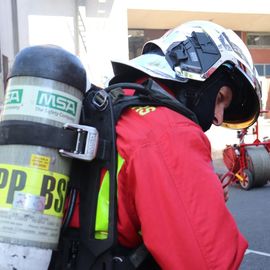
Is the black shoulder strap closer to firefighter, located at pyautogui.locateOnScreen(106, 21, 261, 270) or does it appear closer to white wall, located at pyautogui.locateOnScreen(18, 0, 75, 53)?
firefighter, located at pyautogui.locateOnScreen(106, 21, 261, 270)

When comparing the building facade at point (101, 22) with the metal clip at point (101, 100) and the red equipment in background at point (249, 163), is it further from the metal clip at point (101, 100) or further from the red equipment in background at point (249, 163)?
A: the metal clip at point (101, 100)

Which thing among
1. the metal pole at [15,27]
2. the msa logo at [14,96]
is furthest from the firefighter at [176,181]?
the metal pole at [15,27]

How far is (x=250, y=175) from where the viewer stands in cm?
844

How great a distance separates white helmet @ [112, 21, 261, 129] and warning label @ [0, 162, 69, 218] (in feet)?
1.61

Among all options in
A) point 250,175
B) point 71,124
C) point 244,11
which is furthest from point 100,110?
point 244,11

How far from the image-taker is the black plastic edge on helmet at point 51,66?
4.45ft

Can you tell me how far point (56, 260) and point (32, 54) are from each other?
0.59 m

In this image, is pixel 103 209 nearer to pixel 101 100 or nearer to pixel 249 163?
pixel 101 100

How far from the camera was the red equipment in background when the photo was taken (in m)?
8.39

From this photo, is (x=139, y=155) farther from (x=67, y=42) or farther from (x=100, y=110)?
(x=67, y=42)

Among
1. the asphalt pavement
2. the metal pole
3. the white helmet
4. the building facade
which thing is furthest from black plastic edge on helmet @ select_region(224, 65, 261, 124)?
the metal pole

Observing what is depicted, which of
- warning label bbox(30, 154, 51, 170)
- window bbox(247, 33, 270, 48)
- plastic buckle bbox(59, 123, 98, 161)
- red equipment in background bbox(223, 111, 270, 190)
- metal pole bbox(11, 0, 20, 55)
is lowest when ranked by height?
red equipment in background bbox(223, 111, 270, 190)

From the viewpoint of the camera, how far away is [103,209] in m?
1.36

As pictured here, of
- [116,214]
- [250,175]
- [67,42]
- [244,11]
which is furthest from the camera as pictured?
[244,11]
